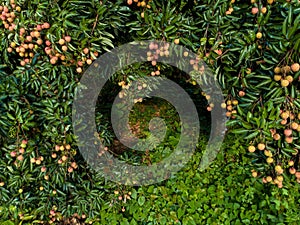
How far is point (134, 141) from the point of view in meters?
2.53

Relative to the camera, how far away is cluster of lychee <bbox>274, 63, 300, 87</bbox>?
1.14 m

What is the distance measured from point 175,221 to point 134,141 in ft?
2.37

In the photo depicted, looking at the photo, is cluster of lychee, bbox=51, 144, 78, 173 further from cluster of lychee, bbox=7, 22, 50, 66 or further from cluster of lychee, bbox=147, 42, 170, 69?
cluster of lychee, bbox=147, 42, 170, 69

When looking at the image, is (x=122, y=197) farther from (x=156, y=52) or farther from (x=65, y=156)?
(x=156, y=52)

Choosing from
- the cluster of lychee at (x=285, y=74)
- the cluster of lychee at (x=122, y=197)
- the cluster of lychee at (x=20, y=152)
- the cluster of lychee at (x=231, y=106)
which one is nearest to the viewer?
the cluster of lychee at (x=285, y=74)

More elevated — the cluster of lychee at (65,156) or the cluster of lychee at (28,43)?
the cluster of lychee at (28,43)

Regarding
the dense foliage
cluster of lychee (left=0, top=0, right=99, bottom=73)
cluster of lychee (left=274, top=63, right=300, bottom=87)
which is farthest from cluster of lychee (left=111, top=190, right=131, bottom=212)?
cluster of lychee (left=274, top=63, right=300, bottom=87)

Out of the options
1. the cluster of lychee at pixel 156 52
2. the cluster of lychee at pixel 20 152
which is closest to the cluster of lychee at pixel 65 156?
the cluster of lychee at pixel 20 152

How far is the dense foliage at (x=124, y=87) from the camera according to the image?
1242 mm

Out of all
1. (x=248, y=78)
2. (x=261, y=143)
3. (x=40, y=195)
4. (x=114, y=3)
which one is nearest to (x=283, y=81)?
(x=248, y=78)

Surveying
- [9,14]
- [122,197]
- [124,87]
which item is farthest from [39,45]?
[122,197]

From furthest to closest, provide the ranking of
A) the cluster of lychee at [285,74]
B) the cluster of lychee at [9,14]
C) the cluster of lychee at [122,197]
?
the cluster of lychee at [122,197] → the cluster of lychee at [9,14] → the cluster of lychee at [285,74]

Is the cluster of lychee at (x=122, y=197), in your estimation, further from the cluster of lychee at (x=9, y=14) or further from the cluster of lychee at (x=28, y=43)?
the cluster of lychee at (x=9, y=14)

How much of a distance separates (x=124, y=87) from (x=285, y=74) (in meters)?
0.80
